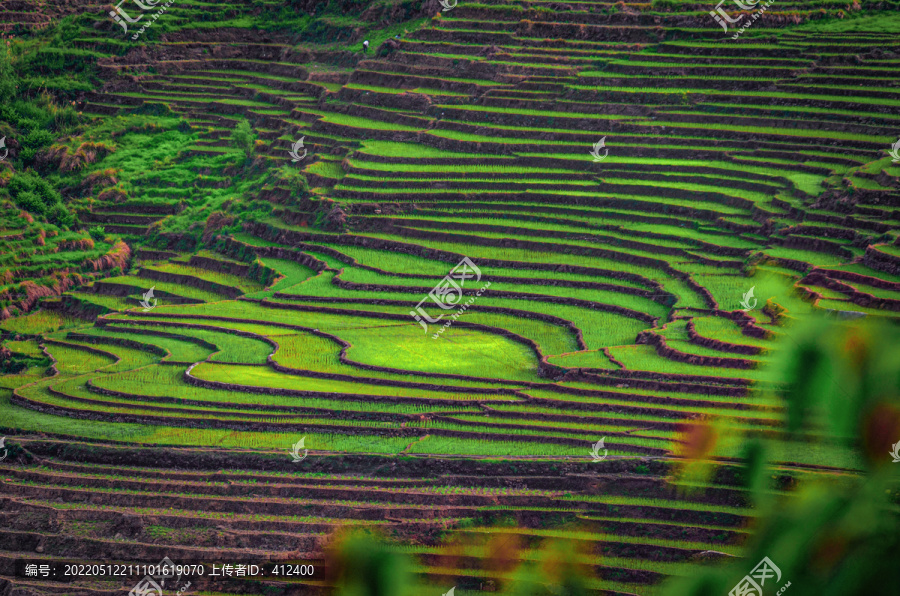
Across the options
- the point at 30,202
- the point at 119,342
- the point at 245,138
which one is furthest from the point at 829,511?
the point at 245,138

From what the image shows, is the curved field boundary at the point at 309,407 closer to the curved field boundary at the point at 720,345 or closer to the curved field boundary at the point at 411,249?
the curved field boundary at the point at 720,345

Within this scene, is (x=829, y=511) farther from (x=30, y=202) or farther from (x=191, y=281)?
(x=30, y=202)

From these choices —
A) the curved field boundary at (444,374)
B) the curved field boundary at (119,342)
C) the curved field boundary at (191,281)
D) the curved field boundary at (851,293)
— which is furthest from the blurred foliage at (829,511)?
the curved field boundary at (191,281)

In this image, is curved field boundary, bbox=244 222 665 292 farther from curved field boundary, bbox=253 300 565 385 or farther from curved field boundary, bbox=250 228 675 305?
curved field boundary, bbox=253 300 565 385

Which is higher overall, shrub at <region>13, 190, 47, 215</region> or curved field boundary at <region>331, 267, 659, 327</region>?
curved field boundary at <region>331, 267, 659, 327</region>

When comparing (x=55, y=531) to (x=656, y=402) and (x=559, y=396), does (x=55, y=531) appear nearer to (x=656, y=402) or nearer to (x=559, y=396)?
(x=559, y=396)

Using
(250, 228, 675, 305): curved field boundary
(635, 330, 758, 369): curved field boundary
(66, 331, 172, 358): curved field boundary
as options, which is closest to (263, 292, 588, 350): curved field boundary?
(250, 228, 675, 305): curved field boundary
